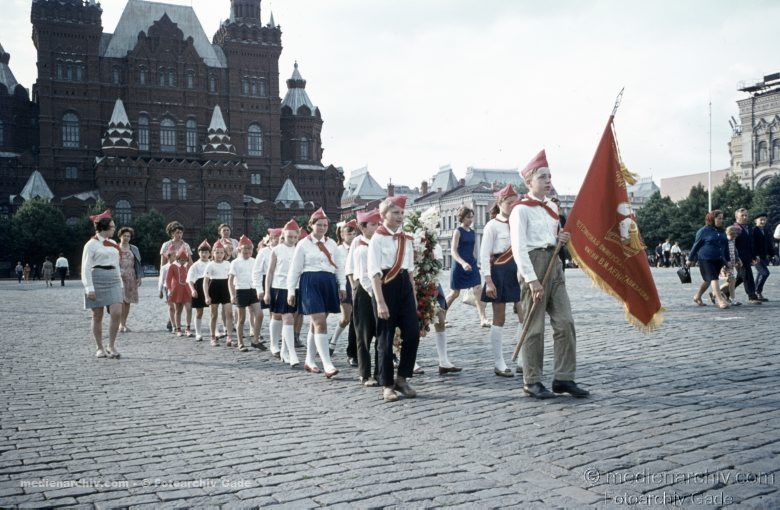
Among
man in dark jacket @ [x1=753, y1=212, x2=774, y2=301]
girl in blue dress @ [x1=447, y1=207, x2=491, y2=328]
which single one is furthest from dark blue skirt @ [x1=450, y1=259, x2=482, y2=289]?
man in dark jacket @ [x1=753, y1=212, x2=774, y2=301]

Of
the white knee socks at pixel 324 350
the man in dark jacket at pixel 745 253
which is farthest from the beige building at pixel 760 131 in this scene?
the white knee socks at pixel 324 350

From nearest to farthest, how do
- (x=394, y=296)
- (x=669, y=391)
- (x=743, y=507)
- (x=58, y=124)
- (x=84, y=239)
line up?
(x=743, y=507) → (x=669, y=391) → (x=394, y=296) → (x=84, y=239) → (x=58, y=124)

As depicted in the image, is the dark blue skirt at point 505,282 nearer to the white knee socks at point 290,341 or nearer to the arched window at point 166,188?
the white knee socks at point 290,341

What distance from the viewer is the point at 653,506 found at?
366 cm

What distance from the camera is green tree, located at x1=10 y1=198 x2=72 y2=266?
6250cm

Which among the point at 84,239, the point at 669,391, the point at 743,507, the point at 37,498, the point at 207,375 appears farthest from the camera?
the point at 84,239

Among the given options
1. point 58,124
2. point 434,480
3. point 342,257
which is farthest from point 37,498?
point 58,124

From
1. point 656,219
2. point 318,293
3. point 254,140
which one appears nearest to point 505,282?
point 318,293

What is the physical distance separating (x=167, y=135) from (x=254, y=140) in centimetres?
1012

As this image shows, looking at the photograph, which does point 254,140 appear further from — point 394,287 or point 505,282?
point 394,287

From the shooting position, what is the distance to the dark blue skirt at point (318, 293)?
8.45 metres

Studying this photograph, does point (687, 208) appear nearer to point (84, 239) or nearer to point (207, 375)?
point (84, 239)

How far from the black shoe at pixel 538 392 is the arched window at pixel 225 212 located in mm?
71831

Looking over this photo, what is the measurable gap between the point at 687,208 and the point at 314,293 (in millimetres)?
66438
